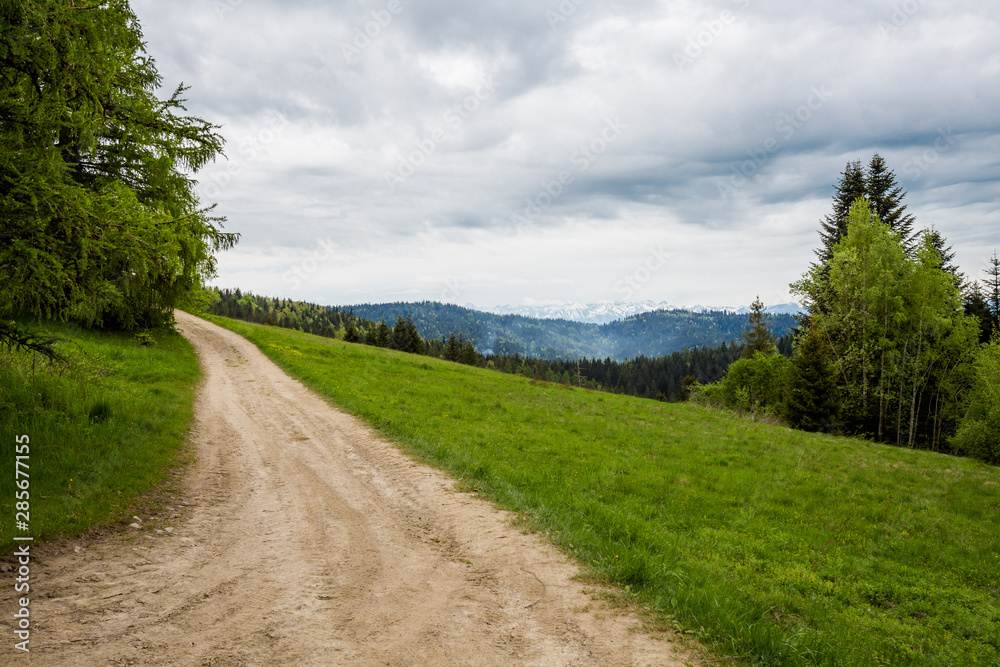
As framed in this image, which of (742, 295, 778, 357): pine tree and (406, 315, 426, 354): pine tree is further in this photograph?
(406, 315, 426, 354): pine tree

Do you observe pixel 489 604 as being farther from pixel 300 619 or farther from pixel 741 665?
pixel 741 665

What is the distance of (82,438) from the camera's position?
891 cm

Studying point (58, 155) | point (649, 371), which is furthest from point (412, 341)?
point (649, 371)

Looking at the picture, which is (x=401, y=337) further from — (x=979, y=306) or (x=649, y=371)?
(x=649, y=371)

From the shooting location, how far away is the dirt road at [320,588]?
4.23m

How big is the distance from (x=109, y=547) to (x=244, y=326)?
3881 centimetres

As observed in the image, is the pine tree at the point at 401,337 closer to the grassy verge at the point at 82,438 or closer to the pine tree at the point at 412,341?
the pine tree at the point at 412,341

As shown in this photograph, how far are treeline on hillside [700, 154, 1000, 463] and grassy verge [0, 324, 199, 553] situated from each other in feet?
133

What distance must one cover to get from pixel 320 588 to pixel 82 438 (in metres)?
7.29

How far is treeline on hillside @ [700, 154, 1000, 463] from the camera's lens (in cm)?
3106

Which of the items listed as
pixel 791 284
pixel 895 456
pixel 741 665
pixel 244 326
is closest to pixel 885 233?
pixel 791 284

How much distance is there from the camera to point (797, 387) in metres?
36.2

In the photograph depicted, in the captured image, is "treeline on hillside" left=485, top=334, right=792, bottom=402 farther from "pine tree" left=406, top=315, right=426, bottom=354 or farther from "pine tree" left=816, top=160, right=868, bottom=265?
"pine tree" left=816, top=160, right=868, bottom=265

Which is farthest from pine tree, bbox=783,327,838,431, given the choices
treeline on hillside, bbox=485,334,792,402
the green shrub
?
treeline on hillside, bbox=485,334,792,402
